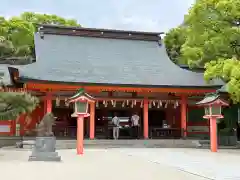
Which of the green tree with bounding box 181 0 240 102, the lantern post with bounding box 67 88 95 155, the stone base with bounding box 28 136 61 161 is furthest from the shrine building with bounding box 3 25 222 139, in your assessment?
the stone base with bounding box 28 136 61 161

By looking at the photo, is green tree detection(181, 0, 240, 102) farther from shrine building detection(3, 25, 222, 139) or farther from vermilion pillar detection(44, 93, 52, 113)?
vermilion pillar detection(44, 93, 52, 113)

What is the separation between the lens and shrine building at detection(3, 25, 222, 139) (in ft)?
69.6

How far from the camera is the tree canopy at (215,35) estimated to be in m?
18.4

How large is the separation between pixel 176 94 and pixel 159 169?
42.8 feet

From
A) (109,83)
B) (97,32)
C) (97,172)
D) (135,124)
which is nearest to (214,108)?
(135,124)

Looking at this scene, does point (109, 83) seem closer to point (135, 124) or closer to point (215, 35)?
point (135, 124)

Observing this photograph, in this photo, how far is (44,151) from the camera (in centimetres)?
1330

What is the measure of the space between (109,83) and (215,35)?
250 inches

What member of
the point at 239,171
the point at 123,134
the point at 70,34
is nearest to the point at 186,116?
the point at 123,134

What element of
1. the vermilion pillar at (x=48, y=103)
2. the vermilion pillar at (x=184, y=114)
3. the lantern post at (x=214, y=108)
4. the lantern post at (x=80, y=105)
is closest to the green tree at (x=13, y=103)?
the lantern post at (x=80, y=105)

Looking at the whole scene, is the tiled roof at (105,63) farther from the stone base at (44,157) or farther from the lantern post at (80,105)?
the stone base at (44,157)

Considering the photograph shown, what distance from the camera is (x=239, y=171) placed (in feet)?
34.5

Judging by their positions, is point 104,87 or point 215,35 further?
point 104,87

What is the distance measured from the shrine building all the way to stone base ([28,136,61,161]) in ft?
23.3
